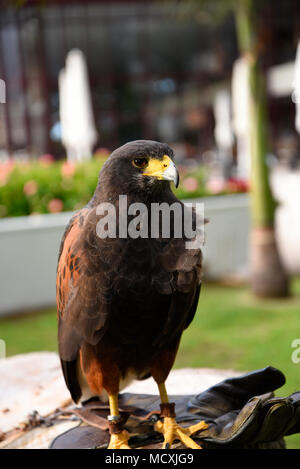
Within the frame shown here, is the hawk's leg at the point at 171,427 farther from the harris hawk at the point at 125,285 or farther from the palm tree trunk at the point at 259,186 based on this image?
the palm tree trunk at the point at 259,186

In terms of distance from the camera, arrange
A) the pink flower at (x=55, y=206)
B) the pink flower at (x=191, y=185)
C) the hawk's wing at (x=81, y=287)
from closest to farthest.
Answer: the hawk's wing at (x=81, y=287) → the pink flower at (x=55, y=206) → the pink flower at (x=191, y=185)

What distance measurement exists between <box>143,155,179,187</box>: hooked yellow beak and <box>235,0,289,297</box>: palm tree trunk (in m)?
3.76

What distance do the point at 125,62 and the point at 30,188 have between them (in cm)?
1141

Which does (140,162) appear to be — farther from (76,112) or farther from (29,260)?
(76,112)

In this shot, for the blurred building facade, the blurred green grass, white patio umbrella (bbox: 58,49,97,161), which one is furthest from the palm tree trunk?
the blurred building facade

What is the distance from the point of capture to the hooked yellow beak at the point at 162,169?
1.43 m

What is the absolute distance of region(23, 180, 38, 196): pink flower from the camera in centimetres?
591

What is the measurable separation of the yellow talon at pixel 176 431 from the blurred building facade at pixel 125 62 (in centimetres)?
1351

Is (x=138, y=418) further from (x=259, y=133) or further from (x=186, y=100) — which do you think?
(x=186, y=100)

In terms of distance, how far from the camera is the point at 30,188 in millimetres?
5914

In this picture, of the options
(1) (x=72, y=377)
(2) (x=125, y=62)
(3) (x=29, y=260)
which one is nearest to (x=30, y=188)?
(3) (x=29, y=260)

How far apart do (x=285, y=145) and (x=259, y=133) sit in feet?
44.4

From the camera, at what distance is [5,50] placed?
15547 millimetres

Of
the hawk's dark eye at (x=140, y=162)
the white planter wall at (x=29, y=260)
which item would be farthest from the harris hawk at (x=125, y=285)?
the white planter wall at (x=29, y=260)
